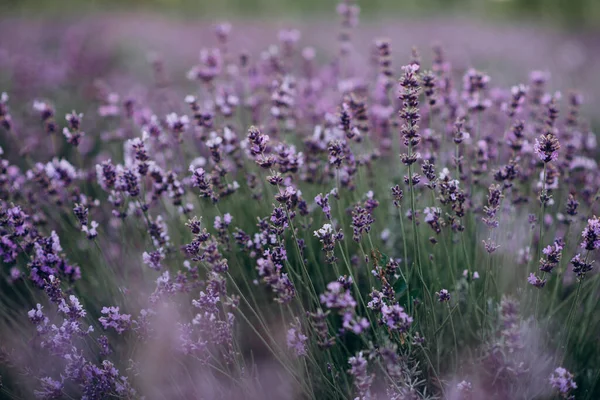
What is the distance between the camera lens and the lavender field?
2.10 m

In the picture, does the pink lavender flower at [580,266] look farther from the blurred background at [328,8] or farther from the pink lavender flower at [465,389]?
the blurred background at [328,8]

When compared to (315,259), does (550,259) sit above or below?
above

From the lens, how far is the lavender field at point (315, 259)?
210 cm

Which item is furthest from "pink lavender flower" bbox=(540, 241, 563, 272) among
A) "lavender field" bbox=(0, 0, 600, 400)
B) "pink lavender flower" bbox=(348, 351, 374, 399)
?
"pink lavender flower" bbox=(348, 351, 374, 399)

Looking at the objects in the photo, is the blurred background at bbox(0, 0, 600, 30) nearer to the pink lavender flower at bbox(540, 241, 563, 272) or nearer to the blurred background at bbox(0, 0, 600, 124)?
the blurred background at bbox(0, 0, 600, 124)

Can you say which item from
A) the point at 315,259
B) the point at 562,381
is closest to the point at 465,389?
the point at 562,381

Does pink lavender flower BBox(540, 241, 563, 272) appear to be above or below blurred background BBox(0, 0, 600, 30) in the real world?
below

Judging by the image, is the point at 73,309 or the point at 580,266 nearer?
the point at 580,266

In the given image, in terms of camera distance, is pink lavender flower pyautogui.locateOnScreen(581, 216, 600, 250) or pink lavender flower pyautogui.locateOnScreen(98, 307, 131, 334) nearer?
pink lavender flower pyautogui.locateOnScreen(581, 216, 600, 250)

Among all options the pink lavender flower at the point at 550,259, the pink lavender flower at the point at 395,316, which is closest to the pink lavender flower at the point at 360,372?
the pink lavender flower at the point at 395,316

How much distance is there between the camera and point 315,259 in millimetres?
2688

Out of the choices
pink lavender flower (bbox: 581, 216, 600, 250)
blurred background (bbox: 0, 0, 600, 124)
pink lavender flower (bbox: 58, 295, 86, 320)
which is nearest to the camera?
pink lavender flower (bbox: 581, 216, 600, 250)

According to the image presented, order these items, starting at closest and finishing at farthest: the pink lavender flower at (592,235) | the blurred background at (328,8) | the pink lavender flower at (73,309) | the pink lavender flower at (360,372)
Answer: the pink lavender flower at (360,372) < the pink lavender flower at (592,235) < the pink lavender flower at (73,309) < the blurred background at (328,8)

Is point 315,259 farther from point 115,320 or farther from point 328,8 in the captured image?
point 328,8
